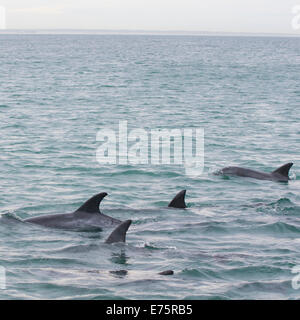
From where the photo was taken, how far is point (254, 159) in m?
28.4

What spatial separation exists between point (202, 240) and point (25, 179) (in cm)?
851

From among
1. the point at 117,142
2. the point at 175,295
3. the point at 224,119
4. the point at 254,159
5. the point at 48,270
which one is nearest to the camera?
the point at 175,295

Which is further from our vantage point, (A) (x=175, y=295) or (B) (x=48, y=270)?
(B) (x=48, y=270)

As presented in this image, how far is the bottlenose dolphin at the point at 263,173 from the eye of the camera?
24141 mm

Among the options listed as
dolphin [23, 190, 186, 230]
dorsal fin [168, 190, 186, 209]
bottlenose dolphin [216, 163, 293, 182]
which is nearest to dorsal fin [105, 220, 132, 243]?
dolphin [23, 190, 186, 230]

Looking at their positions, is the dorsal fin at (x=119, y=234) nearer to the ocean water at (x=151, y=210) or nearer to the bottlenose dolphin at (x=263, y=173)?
the ocean water at (x=151, y=210)

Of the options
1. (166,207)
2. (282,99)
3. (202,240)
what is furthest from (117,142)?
(282,99)

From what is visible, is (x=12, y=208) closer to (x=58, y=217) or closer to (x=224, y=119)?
(x=58, y=217)

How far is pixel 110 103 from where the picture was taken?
5244 centimetres

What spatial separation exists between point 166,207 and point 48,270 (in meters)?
6.19

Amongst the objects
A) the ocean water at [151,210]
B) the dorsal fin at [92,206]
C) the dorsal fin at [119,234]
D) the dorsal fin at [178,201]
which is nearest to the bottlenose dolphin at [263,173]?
the ocean water at [151,210]

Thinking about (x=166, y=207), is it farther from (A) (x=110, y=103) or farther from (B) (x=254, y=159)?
(A) (x=110, y=103)
